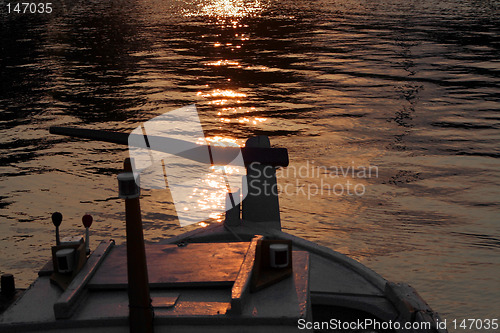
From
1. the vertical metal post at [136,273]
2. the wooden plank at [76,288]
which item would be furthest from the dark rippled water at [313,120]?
the vertical metal post at [136,273]

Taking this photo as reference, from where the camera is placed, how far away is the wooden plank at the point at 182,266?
5156mm

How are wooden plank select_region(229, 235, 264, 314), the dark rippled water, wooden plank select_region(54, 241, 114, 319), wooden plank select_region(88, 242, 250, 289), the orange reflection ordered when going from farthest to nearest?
1. the orange reflection
2. the dark rippled water
3. wooden plank select_region(88, 242, 250, 289)
4. wooden plank select_region(54, 241, 114, 319)
5. wooden plank select_region(229, 235, 264, 314)

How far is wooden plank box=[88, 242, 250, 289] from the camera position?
5156 millimetres

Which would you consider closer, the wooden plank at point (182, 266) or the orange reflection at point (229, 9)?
the wooden plank at point (182, 266)

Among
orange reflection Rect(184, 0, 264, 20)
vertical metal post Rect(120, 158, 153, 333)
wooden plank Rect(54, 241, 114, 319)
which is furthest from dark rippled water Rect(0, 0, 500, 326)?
orange reflection Rect(184, 0, 264, 20)

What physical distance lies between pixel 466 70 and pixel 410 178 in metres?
17.1

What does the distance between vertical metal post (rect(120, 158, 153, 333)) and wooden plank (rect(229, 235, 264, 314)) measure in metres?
0.61

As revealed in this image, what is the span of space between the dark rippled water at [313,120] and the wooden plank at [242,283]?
22.0 ft

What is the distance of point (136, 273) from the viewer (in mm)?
4461

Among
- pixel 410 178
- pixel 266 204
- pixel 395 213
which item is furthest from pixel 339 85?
pixel 266 204

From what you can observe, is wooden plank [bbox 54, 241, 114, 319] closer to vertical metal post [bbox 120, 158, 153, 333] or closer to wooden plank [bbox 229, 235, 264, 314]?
vertical metal post [bbox 120, 158, 153, 333]

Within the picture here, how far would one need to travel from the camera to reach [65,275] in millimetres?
5453

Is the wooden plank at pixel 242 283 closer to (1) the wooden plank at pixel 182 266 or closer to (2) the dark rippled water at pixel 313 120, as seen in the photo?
(1) the wooden plank at pixel 182 266

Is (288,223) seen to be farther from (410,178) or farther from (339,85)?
(339,85)
